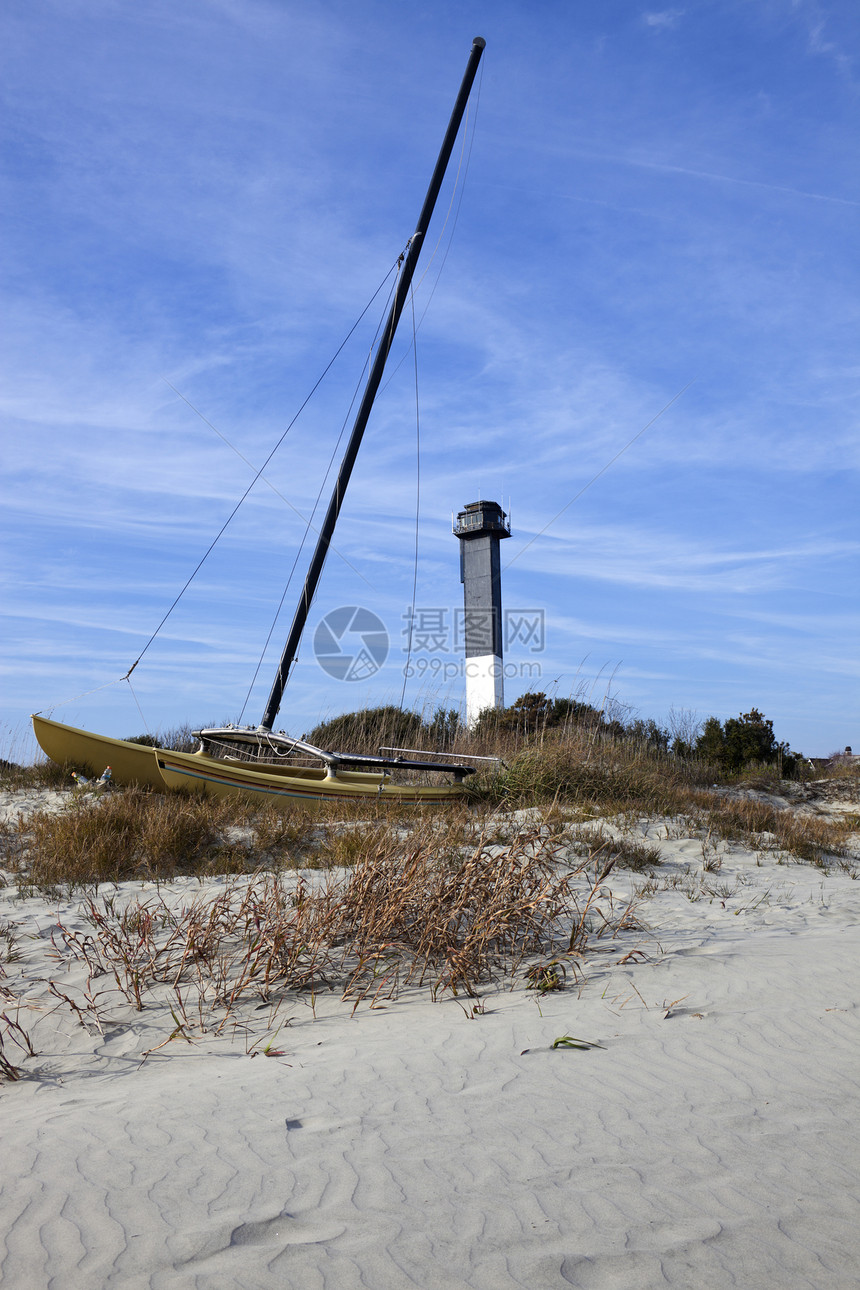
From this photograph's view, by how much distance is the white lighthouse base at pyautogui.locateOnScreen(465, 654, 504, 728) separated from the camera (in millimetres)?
26250

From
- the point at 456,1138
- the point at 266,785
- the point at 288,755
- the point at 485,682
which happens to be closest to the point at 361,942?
the point at 456,1138

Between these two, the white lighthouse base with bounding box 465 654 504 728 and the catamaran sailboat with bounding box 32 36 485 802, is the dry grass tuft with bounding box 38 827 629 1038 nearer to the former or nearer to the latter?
the catamaran sailboat with bounding box 32 36 485 802

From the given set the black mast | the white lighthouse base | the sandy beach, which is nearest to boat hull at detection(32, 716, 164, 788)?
the black mast

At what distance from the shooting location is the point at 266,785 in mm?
10602

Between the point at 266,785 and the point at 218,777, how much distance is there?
62 cm

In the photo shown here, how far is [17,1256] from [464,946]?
8.25 feet

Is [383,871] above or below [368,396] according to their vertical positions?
below

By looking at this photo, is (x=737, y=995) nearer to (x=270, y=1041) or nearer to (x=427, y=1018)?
(x=427, y=1018)

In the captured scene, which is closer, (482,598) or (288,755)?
(288,755)

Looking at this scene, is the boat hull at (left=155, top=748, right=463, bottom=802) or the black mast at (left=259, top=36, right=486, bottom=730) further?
the black mast at (left=259, top=36, right=486, bottom=730)

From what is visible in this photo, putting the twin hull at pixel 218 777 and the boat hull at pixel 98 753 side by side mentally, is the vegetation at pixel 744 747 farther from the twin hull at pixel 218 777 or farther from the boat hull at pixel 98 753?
the boat hull at pixel 98 753

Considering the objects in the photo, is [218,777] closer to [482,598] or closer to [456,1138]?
[456,1138]

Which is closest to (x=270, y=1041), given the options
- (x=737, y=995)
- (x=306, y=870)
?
(x=737, y=995)

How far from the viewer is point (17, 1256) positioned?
6.64 ft
